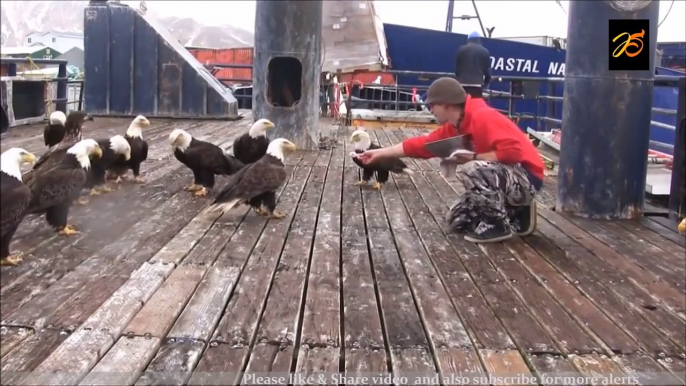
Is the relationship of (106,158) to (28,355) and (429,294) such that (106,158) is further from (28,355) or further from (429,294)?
(28,355)

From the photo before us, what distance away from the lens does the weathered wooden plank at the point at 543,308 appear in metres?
2.93

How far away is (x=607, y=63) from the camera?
214 inches

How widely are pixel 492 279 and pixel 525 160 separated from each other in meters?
1.20

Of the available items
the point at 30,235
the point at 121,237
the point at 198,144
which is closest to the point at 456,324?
the point at 121,237

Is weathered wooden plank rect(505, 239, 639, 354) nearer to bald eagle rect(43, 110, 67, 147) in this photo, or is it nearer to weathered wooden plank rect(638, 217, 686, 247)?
weathered wooden plank rect(638, 217, 686, 247)

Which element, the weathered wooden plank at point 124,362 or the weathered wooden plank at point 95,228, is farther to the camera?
the weathered wooden plank at point 95,228

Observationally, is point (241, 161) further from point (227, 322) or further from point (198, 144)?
point (227, 322)

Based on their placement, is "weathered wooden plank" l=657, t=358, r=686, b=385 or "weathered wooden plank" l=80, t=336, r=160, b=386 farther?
"weathered wooden plank" l=657, t=358, r=686, b=385

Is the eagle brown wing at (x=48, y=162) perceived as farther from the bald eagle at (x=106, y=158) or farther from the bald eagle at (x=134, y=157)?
the bald eagle at (x=134, y=157)

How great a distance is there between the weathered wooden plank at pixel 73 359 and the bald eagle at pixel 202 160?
346 cm

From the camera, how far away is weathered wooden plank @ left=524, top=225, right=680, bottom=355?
300 cm

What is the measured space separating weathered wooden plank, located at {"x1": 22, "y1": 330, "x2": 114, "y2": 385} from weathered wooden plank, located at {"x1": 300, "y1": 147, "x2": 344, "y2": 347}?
75 cm

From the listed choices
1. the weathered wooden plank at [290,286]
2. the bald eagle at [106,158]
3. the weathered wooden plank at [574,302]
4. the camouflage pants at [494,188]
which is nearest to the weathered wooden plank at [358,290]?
the weathered wooden plank at [290,286]

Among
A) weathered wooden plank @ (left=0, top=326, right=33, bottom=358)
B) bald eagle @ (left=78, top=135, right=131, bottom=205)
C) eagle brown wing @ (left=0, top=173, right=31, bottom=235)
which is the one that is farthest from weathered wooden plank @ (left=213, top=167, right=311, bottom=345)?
bald eagle @ (left=78, top=135, right=131, bottom=205)
